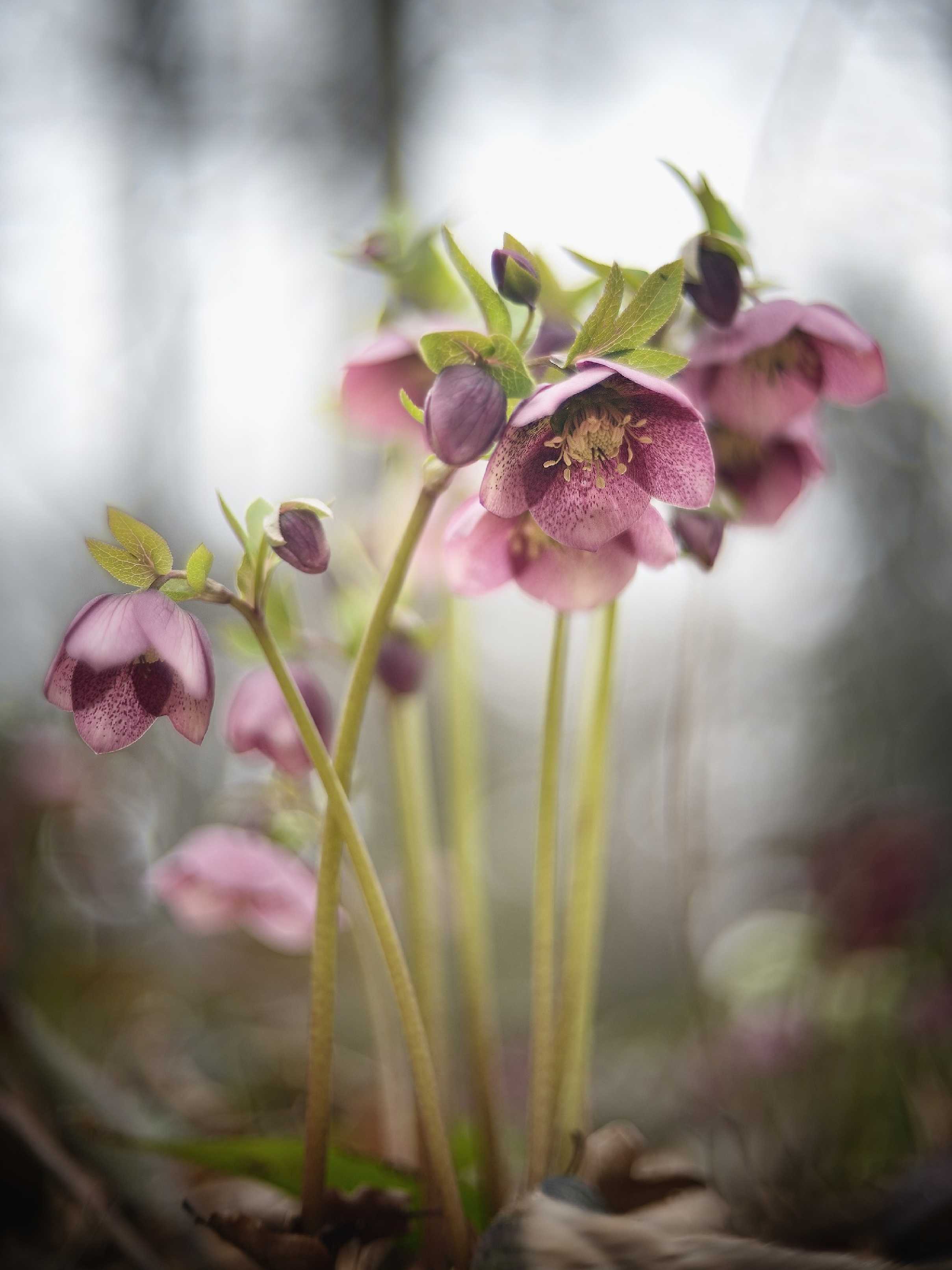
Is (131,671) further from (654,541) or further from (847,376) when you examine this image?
(847,376)

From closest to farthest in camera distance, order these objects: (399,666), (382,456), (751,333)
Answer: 1. (751,333)
2. (399,666)
3. (382,456)

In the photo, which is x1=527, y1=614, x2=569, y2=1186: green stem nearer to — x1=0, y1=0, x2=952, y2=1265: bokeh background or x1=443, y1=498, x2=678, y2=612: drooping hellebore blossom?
x1=443, y1=498, x2=678, y2=612: drooping hellebore blossom

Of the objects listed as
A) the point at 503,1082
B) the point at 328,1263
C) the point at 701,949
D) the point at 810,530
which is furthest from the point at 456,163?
the point at 328,1263

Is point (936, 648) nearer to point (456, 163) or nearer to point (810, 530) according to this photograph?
point (810, 530)

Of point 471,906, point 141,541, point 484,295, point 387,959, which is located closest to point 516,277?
point 484,295

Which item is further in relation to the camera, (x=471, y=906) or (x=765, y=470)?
(x=471, y=906)

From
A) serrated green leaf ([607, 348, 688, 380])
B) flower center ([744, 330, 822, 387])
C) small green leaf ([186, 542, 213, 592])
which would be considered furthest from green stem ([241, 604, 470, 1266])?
flower center ([744, 330, 822, 387])

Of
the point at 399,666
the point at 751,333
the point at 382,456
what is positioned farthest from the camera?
the point at 382,456
